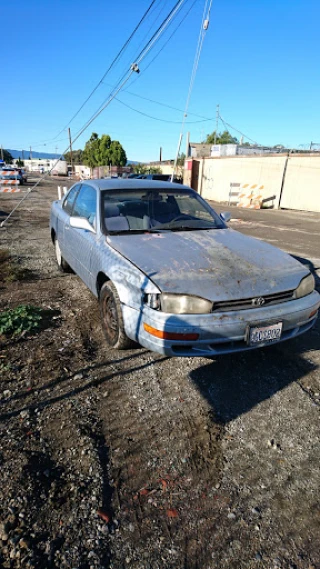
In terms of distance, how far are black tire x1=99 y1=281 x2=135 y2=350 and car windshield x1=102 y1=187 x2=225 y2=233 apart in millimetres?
744

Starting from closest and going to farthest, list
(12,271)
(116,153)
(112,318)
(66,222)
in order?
1. (112,318)
2. (66,222)
3. (12,271)
4. (116,153)

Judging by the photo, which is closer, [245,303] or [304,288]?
[245,303]

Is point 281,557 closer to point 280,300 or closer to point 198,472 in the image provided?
point 198,472

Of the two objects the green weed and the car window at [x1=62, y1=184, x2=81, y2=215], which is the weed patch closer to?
the car window at [x1=62, y1=184, x2=81, y2=215]

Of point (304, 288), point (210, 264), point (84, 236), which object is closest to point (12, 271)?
point (84, 236)

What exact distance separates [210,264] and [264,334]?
0.72 meters

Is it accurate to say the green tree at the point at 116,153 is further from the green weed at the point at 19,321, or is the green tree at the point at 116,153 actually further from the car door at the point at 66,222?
the green weed at the point at 19,321

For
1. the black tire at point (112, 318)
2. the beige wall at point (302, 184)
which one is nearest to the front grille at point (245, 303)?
the black tire at point (112, 318)

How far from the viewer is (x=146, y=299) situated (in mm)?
2701

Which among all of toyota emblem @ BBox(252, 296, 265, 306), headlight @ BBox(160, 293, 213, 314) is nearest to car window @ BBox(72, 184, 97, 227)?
headlight @ BBox(160, 293, 213, 314)

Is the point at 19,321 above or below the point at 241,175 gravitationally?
below

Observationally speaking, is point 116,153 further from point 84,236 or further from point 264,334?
point 264,334

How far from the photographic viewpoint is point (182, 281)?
2.69 meters

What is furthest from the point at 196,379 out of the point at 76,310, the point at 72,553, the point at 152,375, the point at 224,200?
the point at 224,200
